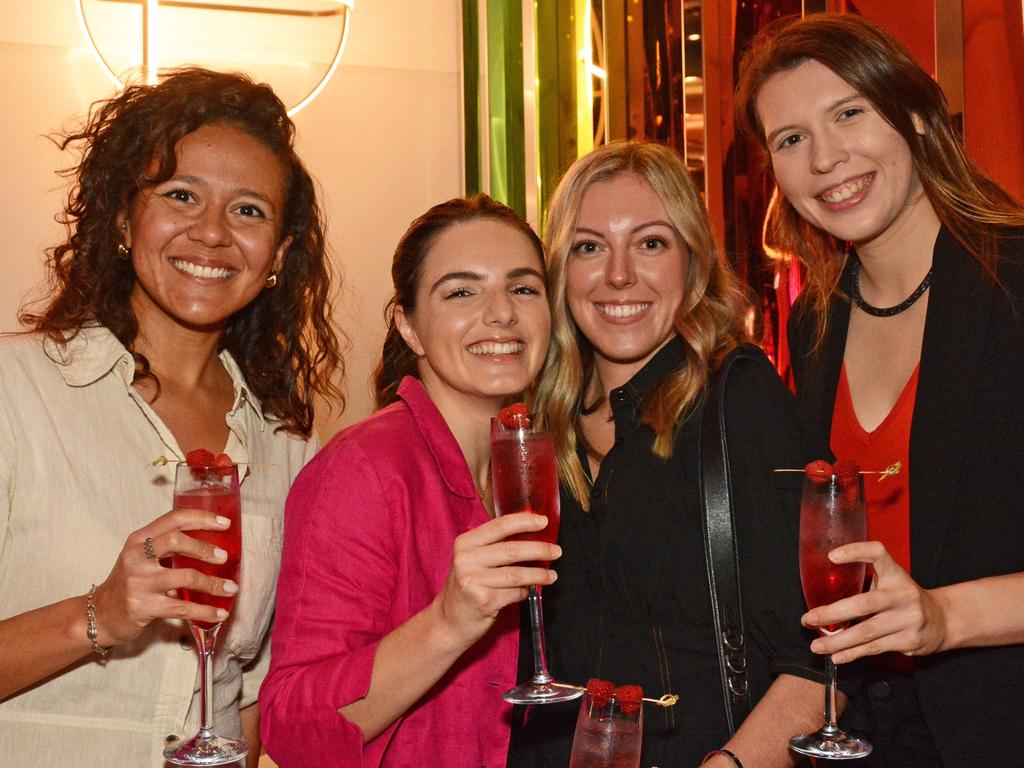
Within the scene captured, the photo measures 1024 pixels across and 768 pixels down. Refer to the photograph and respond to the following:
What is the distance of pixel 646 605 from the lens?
2137 mm

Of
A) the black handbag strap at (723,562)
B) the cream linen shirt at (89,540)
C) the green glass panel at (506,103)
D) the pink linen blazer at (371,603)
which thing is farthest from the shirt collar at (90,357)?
the green glass panel at (506,103)

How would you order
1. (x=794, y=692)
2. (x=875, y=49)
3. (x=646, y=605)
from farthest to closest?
1. (x=875, y=49)
2. (x=646, y=605)
3. (x=794, y=692)

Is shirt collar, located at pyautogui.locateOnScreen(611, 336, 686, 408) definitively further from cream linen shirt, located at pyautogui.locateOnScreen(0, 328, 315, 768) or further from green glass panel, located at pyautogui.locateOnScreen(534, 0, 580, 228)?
green glass panel, located at pyautogui.locateOnScreen(534, 0, 580, 228)

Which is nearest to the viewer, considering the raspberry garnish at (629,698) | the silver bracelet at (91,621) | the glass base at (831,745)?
the raspberry garnish at (629,698)

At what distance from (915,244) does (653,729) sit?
118 cm

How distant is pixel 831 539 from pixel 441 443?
819 millimetres

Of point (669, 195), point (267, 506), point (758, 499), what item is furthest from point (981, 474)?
point (267, 506)

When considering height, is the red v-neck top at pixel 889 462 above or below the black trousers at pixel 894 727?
above

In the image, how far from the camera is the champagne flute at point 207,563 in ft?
6.02

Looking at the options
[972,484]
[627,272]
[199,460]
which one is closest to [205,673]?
[199,460]

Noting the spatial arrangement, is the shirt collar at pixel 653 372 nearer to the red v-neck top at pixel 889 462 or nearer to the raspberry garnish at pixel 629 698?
the red v-neck top at pixel 889 462

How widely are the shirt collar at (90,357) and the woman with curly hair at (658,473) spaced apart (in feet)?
2.97

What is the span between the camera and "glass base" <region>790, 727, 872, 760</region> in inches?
69.3

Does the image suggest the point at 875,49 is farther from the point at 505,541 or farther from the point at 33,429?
the point at 33,429
